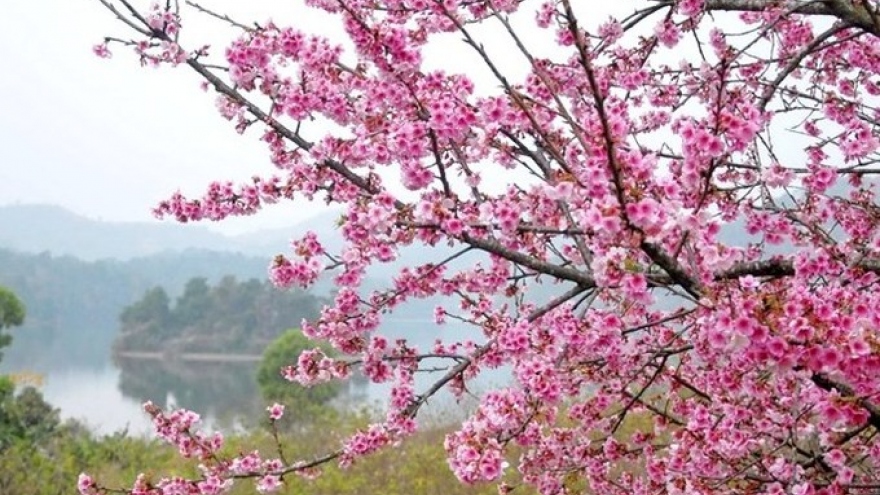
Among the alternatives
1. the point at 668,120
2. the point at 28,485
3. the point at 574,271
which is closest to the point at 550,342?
the point at 574,271

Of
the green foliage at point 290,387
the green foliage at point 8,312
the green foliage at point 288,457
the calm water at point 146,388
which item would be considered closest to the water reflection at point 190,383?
the calm water at point 146,388

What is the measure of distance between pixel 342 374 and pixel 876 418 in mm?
1908

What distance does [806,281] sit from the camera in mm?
2707

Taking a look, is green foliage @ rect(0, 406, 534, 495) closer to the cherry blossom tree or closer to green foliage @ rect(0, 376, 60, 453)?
green foliage @ rect(0, 376, 60, 453)

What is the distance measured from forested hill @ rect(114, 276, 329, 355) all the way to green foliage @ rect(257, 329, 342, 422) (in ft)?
142

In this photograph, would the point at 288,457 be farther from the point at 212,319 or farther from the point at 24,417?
the point at 212,319

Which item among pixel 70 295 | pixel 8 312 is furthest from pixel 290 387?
pixel 70 295

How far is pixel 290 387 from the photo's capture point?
23469mm

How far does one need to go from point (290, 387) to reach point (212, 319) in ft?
181

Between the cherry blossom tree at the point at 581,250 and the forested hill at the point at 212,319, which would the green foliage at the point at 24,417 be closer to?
the cherry blossom tree at the point at 581,250

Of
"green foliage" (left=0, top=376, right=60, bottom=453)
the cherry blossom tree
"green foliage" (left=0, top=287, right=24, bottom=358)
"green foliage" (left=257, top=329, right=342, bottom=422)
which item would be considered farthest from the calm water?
the cherry blossom tree

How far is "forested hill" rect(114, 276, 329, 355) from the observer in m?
72.9

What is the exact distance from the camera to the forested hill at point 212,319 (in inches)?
2869

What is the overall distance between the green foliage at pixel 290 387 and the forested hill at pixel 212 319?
4314 cm
